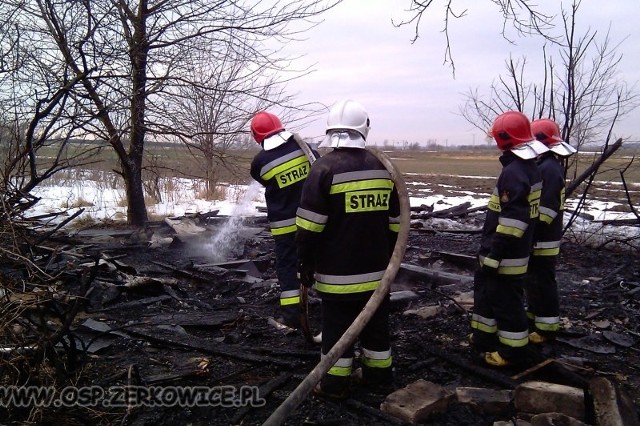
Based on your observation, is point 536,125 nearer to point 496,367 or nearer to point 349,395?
point 496,367

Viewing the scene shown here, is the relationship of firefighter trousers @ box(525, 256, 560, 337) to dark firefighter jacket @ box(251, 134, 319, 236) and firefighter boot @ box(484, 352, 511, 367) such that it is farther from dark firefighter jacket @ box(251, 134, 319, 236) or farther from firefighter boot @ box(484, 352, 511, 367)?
dark firefighter jacket @ box(251, 134, 319, 236)

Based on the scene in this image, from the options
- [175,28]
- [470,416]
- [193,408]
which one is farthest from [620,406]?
[175,28]

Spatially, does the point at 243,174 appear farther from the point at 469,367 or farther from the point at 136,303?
the point at 469,367

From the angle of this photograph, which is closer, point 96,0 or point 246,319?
point 246,319

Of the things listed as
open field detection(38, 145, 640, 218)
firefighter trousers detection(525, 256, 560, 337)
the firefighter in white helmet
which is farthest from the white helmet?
open field detection(38, 145, 640, 218)

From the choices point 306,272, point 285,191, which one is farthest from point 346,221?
point 285,191

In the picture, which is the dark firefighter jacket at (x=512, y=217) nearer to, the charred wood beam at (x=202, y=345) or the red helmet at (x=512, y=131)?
the red helmet at (x=512, y=131)

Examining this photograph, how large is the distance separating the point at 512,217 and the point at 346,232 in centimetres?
143

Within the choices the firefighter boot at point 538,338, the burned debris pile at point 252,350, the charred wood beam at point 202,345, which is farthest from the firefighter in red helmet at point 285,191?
the firefighter boot at point 538,338

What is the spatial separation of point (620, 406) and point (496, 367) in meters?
1.15

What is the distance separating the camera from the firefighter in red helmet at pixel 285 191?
16.3ft

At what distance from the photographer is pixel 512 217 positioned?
4.02m

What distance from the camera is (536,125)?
17.3ft

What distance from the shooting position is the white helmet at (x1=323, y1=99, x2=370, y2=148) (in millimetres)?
3676
